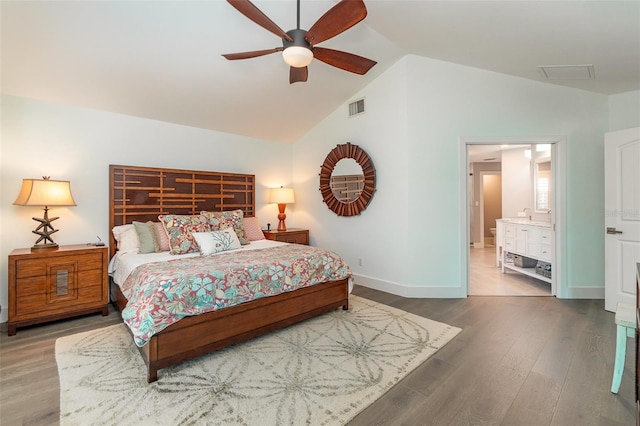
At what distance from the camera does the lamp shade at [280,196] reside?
5.13 metres

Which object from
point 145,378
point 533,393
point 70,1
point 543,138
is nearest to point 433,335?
point 533,393

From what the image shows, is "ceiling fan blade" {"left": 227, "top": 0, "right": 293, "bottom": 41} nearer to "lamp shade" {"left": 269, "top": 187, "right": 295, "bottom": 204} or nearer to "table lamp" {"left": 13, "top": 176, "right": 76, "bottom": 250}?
"table lamp" {"left": 13, "top": 176, "right": 76, "bottom": 250}

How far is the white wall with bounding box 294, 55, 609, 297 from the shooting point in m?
3.67

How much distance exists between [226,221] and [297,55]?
2354 millimetres

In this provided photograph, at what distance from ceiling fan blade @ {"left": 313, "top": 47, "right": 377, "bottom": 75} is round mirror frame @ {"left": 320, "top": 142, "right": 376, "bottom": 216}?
1746 mm

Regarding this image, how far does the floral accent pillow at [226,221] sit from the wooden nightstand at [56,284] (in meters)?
1.15

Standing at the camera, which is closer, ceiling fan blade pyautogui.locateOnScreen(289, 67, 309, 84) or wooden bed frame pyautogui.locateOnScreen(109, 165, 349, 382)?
wooden bed frame pyautogui.locateOnScreen(109, 165, 349, 382)

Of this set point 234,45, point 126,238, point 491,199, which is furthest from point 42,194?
point 491,199

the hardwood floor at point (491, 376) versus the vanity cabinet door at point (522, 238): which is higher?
the vanity cabinet door at point (522, 238)

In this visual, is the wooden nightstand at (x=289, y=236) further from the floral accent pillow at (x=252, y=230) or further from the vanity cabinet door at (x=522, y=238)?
the vanity cabinet door at (x=522, y=238)

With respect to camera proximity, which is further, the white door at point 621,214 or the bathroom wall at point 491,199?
the bathroom wall at point 491,199

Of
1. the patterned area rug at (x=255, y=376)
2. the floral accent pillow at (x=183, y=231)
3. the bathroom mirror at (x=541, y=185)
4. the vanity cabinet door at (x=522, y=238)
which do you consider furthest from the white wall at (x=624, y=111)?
the floral accent pillow at (x=183, y=231)

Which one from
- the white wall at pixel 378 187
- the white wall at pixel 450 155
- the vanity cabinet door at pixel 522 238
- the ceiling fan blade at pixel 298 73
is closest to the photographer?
the ceiling fan blade at pixel 298 73

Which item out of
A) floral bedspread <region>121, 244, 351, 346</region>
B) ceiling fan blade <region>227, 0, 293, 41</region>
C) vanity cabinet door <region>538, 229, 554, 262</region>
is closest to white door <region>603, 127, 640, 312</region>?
vanity cabinet door <region>538, 229, 554, 262</region>
